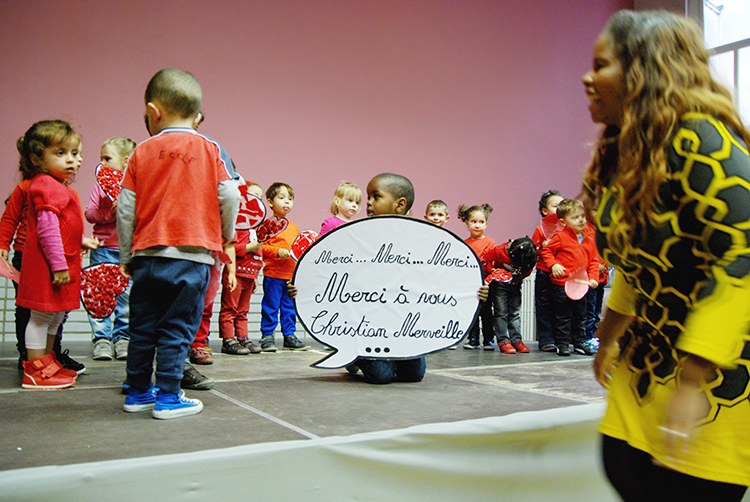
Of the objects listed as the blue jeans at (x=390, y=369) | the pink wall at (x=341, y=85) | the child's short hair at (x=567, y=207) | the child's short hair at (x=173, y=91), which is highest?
the pink wall at (x=341, y=85)

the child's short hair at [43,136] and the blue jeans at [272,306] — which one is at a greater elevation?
the child's short hair at [43,136]

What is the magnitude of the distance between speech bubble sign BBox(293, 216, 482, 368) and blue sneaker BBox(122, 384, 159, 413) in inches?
33.2

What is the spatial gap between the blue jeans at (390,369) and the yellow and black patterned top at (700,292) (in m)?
1.77

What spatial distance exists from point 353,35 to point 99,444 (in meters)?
5.46

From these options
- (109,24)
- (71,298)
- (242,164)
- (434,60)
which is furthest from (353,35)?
(71,298)

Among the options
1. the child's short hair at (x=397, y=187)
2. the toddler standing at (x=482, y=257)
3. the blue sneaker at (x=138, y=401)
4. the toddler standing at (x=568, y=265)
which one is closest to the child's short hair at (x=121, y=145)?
the child's short hair at (x=397, y=187)

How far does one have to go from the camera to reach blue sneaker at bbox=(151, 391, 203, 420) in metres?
1.78

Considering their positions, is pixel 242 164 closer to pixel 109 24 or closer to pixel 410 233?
pixel 109 24

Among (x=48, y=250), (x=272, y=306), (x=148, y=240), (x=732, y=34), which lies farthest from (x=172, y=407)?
(x=732, y=34)

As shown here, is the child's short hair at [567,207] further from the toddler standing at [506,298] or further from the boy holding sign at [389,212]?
the boy holding sign at [389,212]

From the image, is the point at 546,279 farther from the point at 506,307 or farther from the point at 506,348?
the point at 506,348

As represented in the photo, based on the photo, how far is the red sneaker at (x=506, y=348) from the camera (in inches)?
171

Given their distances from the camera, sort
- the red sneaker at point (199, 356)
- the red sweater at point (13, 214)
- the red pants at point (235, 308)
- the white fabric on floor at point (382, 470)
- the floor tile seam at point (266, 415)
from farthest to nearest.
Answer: the red pants at point (235, 308), the red sneaker at point (199, 356), the red sweater at point (13, 214), the floor tile seam at point (266, 415), the white fabric on floor at point (382, 470)

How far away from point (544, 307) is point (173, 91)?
3.73m
